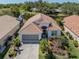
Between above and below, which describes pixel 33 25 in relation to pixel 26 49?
above

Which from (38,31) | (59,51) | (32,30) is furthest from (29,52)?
(32,30)

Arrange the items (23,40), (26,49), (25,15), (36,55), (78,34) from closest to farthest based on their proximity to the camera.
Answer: (36,55)
(26,49)
(78,34)
(23,40)
(25,15)

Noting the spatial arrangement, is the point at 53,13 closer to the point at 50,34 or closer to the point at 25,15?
the point at 25,15

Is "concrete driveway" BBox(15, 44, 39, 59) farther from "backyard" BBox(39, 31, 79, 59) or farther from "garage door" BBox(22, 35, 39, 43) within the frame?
"garage door" BBox(22, 35, 39, 43)

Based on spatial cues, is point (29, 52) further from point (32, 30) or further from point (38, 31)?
point (32, 30)

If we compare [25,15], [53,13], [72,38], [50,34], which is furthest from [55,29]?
[53,13]

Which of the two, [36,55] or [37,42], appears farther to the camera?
[37,42]

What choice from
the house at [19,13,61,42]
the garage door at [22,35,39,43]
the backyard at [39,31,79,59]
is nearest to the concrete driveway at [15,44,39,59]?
the backyard at [39,31,79,59]

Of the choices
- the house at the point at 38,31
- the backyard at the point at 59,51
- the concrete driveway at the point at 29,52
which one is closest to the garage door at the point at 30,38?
the house at the point at 38,31
